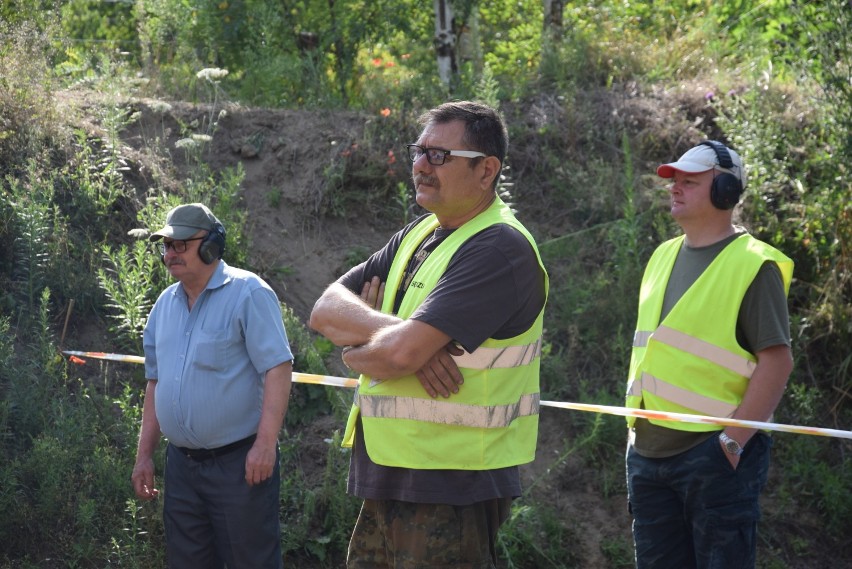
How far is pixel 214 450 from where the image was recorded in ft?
16.0

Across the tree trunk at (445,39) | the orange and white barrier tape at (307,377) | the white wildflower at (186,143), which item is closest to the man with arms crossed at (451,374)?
the orange and white barrier tape at (307,377)

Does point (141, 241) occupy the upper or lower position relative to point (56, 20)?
lower

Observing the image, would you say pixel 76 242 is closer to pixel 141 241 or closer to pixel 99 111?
pixel 141 241

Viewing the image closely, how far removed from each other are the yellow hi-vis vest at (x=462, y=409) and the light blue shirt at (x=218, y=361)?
1138 mm

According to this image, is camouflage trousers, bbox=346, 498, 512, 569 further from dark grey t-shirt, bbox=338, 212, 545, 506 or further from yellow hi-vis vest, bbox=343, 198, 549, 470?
yellow hi-vis vest, bbox=343, 198, 549, 470

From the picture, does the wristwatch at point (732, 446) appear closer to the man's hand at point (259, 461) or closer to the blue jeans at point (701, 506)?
the blue jeans at point (701, 506)

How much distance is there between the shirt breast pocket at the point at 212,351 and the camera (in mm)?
4832

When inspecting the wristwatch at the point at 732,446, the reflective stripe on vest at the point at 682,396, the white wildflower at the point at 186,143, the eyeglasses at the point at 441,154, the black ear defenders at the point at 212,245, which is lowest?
the wristwatch at the point at 732,446

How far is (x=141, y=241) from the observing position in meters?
7.06

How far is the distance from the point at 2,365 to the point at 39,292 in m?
0.82

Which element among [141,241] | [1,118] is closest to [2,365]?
[141,241]

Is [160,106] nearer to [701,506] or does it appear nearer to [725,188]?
[725,188]

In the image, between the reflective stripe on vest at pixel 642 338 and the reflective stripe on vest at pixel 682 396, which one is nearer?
the reflective stripe on vest at pixel 682 396

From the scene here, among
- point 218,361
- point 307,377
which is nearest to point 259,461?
point 218,361
